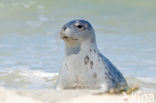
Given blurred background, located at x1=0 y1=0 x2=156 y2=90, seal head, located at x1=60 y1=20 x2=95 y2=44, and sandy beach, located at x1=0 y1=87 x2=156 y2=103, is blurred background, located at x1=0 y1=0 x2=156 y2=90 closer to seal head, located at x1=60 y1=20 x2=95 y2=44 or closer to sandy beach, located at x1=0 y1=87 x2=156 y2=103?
seal head, located at x1=60 y1=20 x2=95 y2=44

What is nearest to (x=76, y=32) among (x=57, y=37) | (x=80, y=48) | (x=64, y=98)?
(x=80, y=48)

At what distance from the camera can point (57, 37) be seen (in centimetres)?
634

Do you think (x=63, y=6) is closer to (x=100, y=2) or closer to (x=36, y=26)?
(x=100, y=2)

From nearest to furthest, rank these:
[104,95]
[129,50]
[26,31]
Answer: [104,95]
[129,50]
[26,31]

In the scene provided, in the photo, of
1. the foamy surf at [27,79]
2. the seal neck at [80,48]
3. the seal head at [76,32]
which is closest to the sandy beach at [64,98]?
the seal head at [76,32]

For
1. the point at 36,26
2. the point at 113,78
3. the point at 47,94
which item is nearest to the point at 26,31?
the point at 36,26

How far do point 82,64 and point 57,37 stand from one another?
0.47 meters

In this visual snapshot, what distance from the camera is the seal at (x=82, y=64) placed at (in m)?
6.07

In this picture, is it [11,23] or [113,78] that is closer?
[113,78]

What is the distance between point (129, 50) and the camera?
11570 millimetres

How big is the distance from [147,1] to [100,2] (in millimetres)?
1624

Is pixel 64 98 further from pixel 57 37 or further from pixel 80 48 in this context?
pixel 57 37

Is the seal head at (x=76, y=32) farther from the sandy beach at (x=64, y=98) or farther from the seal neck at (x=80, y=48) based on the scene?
the sandy beach at (x=64, y=98)

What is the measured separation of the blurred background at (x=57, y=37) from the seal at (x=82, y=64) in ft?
1.01
